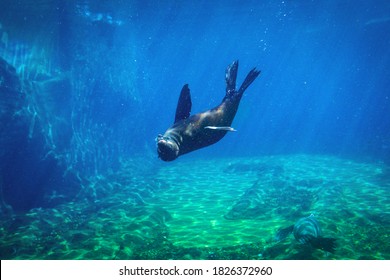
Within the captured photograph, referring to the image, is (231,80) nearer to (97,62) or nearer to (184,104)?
(184,104)

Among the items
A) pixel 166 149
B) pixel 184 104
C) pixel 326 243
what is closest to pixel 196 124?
pixel 184 104

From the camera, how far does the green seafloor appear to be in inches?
282

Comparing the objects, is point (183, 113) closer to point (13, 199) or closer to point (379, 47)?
point (13, 199)

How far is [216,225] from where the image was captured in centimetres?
956

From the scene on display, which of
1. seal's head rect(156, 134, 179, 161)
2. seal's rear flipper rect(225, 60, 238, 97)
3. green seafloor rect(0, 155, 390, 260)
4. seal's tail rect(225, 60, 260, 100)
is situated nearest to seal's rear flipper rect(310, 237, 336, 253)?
green seafloor rect(0, 155, 390, 260)

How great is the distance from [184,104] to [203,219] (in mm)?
7299

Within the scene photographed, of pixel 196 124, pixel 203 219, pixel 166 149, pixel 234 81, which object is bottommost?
pixel 203 219

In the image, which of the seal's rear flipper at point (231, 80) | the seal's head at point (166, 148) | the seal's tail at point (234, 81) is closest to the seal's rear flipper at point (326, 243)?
the seal's tail at point (234, 81)

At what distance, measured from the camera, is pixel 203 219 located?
10.3 m

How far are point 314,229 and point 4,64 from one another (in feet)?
48.3

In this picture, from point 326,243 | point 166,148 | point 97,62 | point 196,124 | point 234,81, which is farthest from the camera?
point 97,62

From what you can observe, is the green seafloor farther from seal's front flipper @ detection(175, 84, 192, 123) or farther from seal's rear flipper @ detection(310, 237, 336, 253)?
seal's front flipper @ detection(175, 84, 192, 123)

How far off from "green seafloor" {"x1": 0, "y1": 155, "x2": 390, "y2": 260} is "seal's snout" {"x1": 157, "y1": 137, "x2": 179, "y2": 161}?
437 cm

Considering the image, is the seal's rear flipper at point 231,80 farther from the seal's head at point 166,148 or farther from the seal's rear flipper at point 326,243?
the seal's rear flipper at point 326,243
